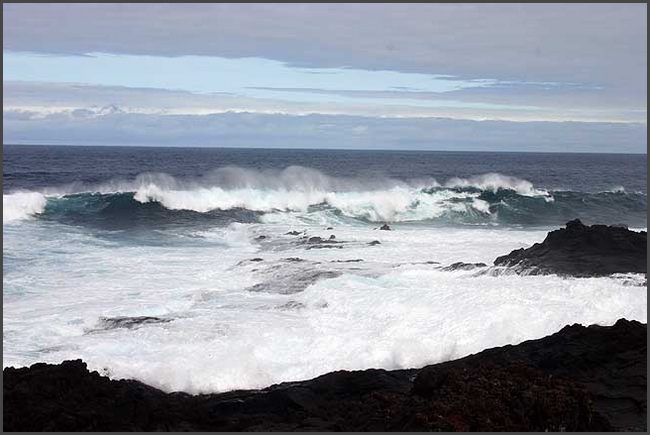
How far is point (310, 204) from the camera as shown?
1693 inches

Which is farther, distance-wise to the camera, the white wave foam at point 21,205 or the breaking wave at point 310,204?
the breaking wave at point 310,204

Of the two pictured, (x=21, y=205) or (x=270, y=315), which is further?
(x=21, y=205)

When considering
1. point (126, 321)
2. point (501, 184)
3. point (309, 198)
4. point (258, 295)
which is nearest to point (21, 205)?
point (309, 198)

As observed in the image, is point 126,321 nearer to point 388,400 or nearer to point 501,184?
point 388,400

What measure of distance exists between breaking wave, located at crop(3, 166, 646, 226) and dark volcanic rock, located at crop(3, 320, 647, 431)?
2548 centimetres

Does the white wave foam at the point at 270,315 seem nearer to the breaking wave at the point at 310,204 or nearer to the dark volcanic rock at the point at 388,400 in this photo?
the dark volcanic rock at the point at 388,400

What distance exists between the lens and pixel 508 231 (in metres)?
33.6

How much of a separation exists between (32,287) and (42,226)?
14916 millimetres

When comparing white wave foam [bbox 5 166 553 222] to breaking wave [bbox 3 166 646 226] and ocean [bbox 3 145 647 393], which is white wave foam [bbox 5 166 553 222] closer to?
breaking wave [bbox 3 166 646 226]

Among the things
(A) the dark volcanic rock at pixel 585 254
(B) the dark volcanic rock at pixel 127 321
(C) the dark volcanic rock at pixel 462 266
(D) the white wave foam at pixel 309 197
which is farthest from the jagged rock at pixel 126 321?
(D) the white wave foam at pixel 309 197

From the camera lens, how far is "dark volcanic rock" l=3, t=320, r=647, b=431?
8.54 meters

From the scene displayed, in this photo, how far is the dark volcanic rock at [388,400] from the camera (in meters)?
8.54

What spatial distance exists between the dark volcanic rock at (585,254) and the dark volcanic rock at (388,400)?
22.7 ft

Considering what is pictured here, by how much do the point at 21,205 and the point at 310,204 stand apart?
1533cm
